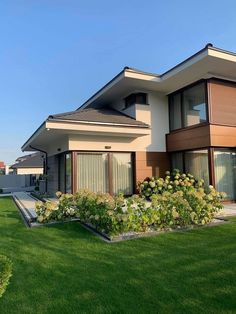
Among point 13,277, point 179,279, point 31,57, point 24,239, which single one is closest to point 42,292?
point 13,277

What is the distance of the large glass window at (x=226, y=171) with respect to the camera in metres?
10.6

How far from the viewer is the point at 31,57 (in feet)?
48.7

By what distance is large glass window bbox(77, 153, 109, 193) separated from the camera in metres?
11.4

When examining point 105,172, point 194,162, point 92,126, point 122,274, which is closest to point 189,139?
point 194,162

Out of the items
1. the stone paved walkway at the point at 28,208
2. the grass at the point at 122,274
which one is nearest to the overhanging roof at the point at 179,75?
the grass at the point at 122,274

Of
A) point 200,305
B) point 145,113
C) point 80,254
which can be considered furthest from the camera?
point 145,113

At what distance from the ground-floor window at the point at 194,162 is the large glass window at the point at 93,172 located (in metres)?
3.42

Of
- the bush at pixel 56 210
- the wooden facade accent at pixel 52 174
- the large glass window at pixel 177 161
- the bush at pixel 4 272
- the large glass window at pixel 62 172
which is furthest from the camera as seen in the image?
the wooden facade accent at pixel 52 174

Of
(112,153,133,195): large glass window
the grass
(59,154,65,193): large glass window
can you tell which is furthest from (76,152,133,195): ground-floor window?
the grass

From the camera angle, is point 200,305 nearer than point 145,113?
Yes

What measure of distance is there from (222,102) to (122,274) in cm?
899

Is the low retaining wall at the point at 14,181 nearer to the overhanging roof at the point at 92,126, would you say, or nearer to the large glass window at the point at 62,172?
the large glass window at the point at 62,172

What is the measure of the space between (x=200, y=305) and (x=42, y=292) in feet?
6.33

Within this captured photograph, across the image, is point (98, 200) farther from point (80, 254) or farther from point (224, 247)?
point (224, 247)
